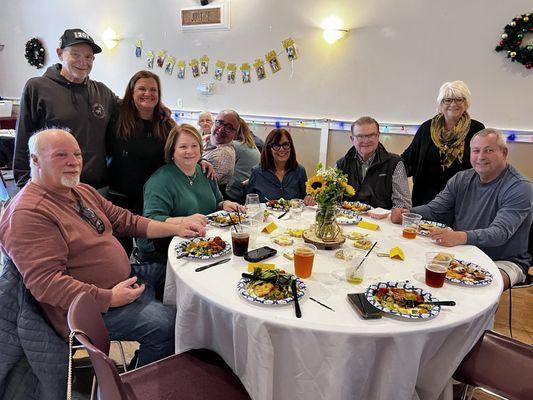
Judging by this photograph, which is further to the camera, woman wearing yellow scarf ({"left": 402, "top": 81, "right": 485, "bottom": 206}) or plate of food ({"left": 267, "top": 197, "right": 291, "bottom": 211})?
woman wearing yellow scarf ({"left": 402, "top": 81, "right": 485, "bottom": 206})

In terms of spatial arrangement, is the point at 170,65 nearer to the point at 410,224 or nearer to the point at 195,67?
the point at 195,67

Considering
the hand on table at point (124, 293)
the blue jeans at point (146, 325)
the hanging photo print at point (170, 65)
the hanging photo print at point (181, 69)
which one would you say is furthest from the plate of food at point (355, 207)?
the hanging photo print at point (170, 65)

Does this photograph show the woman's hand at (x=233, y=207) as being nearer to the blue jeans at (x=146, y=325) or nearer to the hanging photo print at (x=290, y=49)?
the blue jeans at (x=146, y=325)

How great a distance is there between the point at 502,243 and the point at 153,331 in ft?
5.79

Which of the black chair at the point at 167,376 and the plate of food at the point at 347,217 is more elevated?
the plate of food at the point at 347,217

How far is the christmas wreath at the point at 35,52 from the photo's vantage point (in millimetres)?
7000

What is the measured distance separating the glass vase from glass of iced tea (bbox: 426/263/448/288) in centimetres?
47

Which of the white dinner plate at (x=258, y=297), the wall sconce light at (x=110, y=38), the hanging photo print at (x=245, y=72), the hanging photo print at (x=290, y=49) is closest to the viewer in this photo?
the white dinner plate at (x=258, y=297)

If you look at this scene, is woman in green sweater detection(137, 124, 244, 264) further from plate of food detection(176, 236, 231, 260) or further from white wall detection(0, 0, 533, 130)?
white wall detection(0, 0, 533, 130)

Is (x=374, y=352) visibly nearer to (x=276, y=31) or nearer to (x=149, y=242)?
(x=149, y=242)

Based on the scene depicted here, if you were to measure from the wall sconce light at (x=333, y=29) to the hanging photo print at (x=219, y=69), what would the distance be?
152 cm

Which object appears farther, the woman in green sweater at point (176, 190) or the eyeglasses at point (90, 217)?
the woman in green sweater at point (176, 190)

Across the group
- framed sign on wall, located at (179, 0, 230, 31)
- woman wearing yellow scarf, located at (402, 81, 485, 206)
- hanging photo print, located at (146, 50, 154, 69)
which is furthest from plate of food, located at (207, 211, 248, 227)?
hanging photo print, located at (146, 50, 154, 69)

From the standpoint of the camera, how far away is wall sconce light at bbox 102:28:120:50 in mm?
6000
